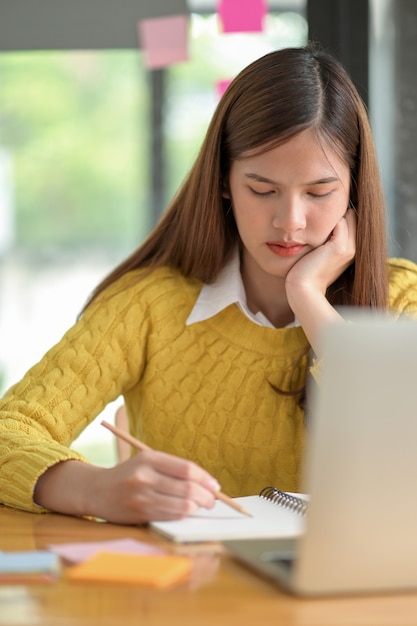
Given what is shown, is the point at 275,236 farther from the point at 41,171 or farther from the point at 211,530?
the point at 41,171

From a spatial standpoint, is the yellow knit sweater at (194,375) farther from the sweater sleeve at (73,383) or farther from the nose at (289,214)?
the nose at (289,214)

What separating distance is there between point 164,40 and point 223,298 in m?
1.19

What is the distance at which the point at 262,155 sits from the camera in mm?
1695

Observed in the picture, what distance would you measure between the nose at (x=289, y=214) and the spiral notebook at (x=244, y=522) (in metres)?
0.51

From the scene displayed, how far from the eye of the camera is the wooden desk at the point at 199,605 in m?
0.86

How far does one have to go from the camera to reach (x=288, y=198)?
5.49 ft

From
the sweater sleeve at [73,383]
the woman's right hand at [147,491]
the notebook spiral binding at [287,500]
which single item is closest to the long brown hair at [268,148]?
the sweater sleeve at [73,383]

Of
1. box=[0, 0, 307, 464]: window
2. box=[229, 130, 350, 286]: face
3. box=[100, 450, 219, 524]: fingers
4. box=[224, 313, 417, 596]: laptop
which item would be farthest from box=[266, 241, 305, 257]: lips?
box=[0, 0, 307, 464]: window

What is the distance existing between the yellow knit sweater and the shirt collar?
2 cm

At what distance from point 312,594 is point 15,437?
677 millimetres

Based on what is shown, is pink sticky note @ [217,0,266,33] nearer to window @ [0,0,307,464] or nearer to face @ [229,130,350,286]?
window @ [0,0,307,464]

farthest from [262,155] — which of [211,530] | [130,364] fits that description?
[211,530]

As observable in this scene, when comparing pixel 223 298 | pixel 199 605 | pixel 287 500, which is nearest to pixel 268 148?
pixel 223 298

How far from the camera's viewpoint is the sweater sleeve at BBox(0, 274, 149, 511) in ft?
4.77
